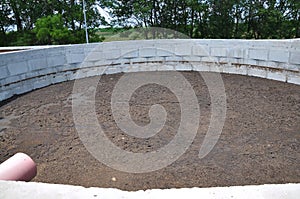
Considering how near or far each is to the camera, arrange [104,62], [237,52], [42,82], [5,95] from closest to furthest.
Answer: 1. [5,95]
2. [42,82]
3. [237,52]
4. [104,62]

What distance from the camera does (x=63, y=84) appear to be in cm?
606

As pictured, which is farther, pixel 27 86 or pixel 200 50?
pixel 200 50

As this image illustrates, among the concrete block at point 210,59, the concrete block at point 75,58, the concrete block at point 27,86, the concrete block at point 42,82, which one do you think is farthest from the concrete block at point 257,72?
the concrete block at point 27,86

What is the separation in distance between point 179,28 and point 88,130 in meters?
9.76

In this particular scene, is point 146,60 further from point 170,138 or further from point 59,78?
point 170,138

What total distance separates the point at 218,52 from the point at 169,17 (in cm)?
633

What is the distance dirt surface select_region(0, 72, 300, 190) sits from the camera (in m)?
2.54

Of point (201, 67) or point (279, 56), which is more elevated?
point (279, 56)

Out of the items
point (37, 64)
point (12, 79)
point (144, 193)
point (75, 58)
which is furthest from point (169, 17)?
point (144, 193)

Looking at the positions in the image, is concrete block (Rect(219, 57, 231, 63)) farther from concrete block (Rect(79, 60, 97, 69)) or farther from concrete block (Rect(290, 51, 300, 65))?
concrete block (Rect(79, 60, 97, 69))

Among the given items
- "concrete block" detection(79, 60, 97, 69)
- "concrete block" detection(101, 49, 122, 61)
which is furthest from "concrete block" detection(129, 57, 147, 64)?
"concrete block" detection(79, 60, 97, 69)

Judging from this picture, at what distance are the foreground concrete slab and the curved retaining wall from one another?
4.69m

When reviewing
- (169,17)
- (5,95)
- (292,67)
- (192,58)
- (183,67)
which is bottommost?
(5,95)

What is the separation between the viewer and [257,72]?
6121 millimetres
